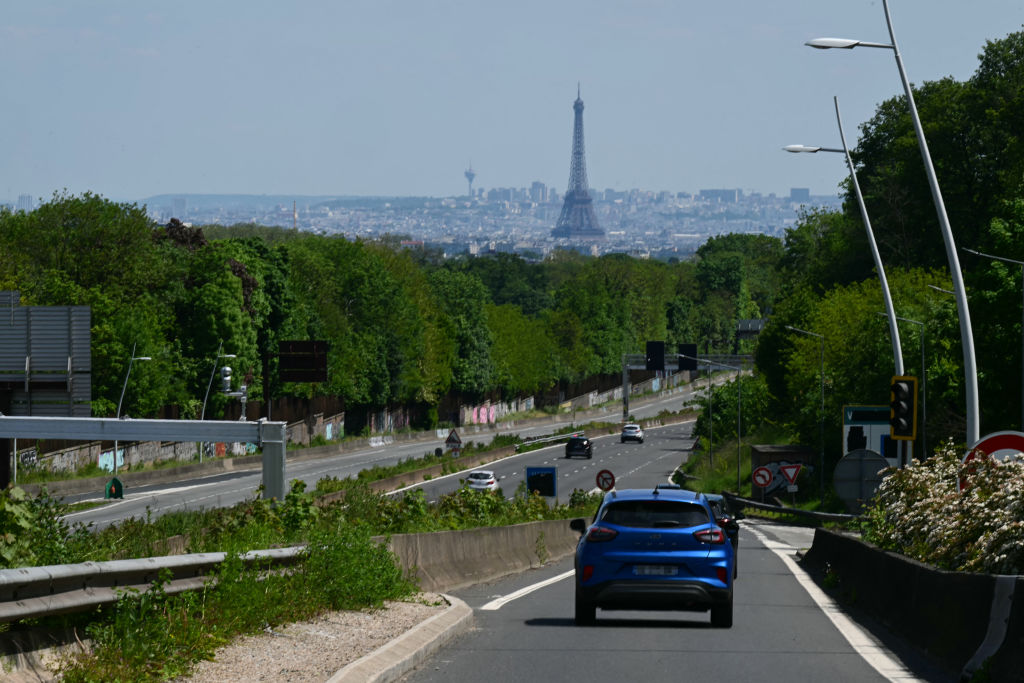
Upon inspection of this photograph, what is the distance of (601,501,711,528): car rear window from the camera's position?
1756cm

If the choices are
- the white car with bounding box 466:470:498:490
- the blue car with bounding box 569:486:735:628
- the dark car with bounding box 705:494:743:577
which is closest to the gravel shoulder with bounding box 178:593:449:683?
the blue car with bounding box 569:486:735:628

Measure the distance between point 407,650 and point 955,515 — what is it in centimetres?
615

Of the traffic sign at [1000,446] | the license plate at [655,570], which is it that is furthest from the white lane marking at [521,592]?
the traffic sign at [1000,446]

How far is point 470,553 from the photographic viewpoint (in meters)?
24.8

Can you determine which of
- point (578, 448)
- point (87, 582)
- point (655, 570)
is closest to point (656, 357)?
point (578, 448)

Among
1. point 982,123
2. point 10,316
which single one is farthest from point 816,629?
point 982,123

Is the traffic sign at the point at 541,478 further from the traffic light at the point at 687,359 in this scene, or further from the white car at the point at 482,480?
the traffic light at the point at 687,359

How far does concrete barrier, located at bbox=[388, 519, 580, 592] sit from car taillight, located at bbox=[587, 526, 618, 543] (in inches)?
107

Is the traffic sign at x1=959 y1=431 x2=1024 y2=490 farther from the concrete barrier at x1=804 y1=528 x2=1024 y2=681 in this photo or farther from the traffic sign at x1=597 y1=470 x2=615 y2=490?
the traffic sign at x1=597 y1=470 x2=615 y2=490

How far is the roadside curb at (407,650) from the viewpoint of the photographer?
1161cm

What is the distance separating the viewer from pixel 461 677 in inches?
496

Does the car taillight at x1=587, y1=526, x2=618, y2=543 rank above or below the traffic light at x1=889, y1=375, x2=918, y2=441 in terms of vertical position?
below

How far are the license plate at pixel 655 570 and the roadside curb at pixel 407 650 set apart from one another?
187cm

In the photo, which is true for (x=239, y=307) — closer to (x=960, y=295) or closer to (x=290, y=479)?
(x=290, y=479)
